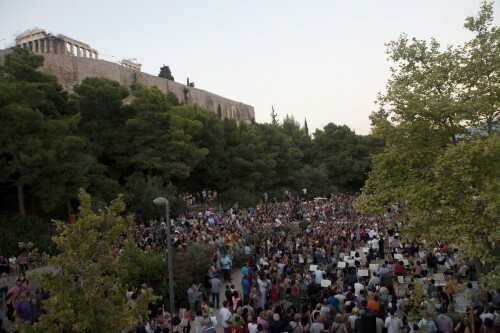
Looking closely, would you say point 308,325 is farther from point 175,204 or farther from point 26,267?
point 175,204

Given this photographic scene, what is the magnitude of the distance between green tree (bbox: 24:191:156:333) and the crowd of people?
6.54 feet

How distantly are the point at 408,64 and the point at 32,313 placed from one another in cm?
1416

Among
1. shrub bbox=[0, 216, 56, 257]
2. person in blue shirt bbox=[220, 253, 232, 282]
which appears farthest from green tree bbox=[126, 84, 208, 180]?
person in blue shirt bbox=[220, 253, 232, 282]

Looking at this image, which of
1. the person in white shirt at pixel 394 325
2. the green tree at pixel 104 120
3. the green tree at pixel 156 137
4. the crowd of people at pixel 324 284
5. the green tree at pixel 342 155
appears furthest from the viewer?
the green tree at pixel 342 155

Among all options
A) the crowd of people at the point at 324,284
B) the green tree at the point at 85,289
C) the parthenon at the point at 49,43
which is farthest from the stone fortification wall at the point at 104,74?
the green tree at the point at 85,289

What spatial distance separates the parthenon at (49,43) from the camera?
6256 centimetres

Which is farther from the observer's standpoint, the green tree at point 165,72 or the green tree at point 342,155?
the green tree at point 165,72

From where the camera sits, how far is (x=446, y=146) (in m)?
13.3

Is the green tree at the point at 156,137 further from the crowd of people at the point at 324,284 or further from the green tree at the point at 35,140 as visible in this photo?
the green tree at the point at 35,140

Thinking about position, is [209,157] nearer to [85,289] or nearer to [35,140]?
[35,140]

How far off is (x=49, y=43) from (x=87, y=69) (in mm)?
19957

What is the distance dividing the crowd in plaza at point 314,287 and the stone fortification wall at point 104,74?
25291 millimetres

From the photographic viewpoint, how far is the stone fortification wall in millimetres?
44031

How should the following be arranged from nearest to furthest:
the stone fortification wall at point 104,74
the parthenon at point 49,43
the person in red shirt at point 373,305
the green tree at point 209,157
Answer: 1. the person in red shirt at point 373,305
2. the green tree at point 209,157
3. the stone fortification wall at point 104,74
4. the parthenon at point 49,43
